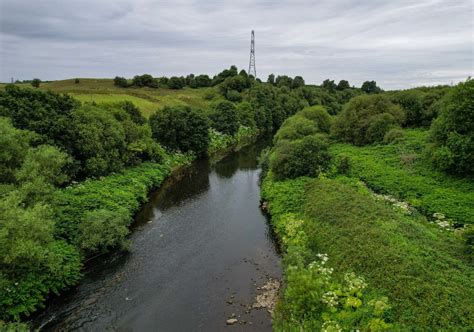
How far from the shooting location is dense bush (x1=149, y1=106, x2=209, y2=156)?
59.7 m

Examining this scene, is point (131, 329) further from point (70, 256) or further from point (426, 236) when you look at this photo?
point (426, 236)

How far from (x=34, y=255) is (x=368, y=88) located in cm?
16138

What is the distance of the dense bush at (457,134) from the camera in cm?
3348

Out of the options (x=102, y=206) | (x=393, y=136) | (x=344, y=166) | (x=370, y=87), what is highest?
(x=370, y=87)

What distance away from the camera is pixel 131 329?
20641mm

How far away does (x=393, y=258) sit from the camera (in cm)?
2020

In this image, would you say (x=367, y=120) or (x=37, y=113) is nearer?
(x=37, y=113)

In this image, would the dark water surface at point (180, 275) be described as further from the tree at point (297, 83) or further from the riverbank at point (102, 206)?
the tree at point (297, 83)

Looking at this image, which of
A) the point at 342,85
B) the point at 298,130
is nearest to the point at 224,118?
the point at 298,130

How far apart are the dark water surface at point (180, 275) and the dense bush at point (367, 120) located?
24420mm

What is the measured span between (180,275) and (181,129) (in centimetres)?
3858

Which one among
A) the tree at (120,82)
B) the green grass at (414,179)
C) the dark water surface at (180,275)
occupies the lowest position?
the dark water surface at (180,275)

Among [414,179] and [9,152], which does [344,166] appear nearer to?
[414,179]

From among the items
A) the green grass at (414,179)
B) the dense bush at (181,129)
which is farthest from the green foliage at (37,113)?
the green grass at (414,179)
